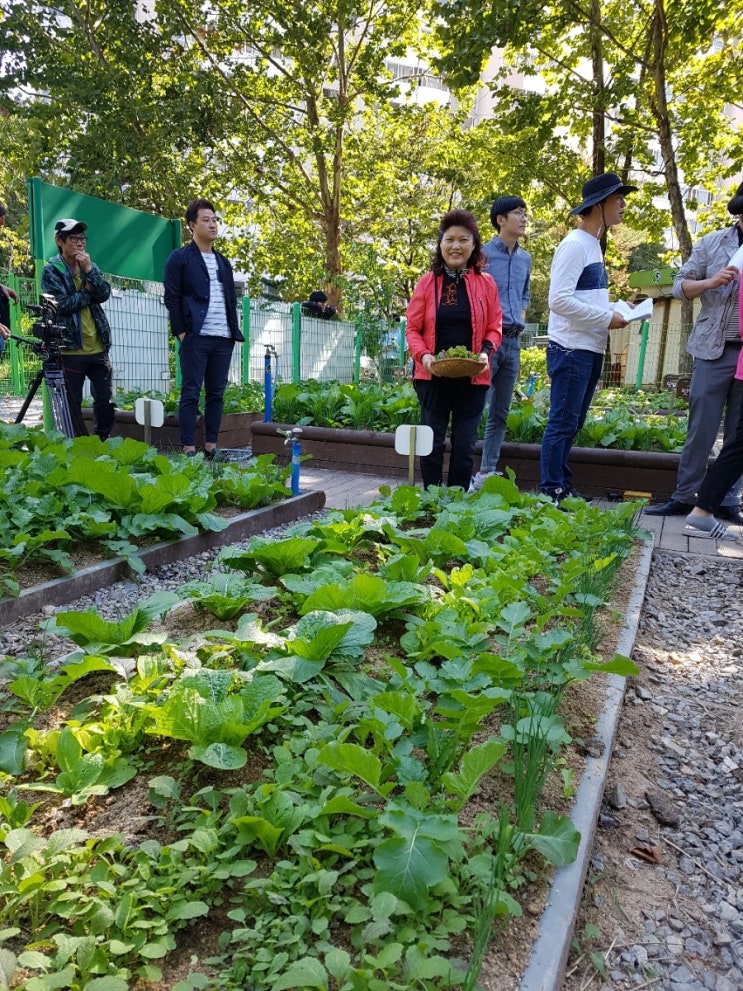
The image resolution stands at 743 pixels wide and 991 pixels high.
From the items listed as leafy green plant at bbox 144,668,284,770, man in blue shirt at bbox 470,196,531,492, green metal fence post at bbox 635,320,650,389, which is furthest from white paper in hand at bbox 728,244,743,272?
green metal fence post at bbox 635,320,650,389

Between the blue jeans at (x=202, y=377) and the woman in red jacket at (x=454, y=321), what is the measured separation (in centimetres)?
227

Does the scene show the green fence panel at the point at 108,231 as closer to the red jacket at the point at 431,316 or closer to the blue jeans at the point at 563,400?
the red jacket at the point at 431,316

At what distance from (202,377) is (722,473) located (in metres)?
4.16

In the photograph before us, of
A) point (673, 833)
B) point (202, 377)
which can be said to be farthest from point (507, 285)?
point (673, 833)

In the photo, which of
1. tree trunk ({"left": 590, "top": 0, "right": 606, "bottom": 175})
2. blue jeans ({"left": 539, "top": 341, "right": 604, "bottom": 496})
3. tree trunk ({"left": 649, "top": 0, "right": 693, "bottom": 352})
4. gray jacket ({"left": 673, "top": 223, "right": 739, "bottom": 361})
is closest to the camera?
blue jeans ({"left": 539, "top": 341, "right": 604, "bottom": 496})

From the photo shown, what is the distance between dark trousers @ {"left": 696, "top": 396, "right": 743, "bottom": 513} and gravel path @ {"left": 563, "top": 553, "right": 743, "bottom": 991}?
1.76m

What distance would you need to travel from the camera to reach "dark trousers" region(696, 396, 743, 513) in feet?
16.2

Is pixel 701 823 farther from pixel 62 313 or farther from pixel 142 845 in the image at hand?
pixel 62 313

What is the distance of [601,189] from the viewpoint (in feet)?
16.0

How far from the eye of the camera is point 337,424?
8109mm

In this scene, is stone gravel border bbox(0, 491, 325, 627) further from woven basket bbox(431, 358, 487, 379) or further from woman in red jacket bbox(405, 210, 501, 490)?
woven basket bbox(431, 358, 487, 379)

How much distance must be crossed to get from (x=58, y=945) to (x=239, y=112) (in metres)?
18.0

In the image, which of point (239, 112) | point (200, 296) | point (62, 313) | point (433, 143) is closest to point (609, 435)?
point (200, 296)

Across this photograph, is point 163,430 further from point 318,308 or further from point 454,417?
point 318,308
